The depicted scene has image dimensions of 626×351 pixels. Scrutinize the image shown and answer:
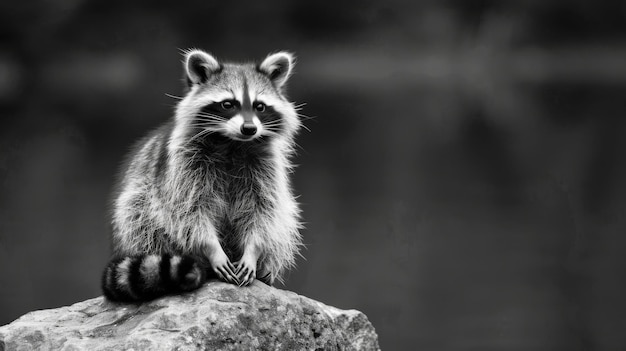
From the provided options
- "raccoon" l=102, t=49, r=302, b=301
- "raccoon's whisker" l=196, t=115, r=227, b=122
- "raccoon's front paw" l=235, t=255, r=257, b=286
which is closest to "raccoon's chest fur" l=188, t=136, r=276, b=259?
"raccoon" l=102, t=49, r=302, b=301

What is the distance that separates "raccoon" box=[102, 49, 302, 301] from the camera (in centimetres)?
352

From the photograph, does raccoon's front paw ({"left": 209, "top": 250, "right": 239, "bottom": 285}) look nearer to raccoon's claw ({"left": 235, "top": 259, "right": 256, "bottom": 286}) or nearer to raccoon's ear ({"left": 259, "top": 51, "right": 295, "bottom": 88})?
raccoon's claw ({"left": 235, "top": 259, "right": 256, "bottom": 286})

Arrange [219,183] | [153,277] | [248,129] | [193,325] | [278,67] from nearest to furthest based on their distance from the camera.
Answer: [193,325], [153,277], [248,129], [219,183], [278,67]

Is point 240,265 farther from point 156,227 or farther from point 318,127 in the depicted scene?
point 318,127

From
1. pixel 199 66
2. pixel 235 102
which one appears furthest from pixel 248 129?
pixel 199 66

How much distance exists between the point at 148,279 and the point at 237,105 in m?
0.84

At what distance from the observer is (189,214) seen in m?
3.58

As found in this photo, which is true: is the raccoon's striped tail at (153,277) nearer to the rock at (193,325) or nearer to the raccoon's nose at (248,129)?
the rock at (193,325)

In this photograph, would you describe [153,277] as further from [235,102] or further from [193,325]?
[235,102]

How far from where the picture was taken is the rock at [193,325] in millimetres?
3023

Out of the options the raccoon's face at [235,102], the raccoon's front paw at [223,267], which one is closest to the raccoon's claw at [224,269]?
the raccoon's front paw at [223,267]

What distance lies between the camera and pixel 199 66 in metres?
3.74

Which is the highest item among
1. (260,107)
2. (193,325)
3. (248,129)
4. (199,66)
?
(199,66)

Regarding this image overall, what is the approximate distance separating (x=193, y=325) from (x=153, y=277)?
0.93ft
